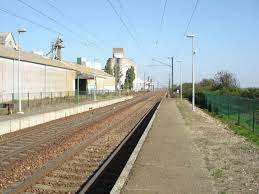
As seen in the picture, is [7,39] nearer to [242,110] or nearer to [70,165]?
[242,110]

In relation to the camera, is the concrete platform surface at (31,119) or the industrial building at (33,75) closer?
the concrete platform surface at (31,119)

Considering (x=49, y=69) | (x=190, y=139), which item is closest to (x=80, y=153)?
(x=190, y=139)

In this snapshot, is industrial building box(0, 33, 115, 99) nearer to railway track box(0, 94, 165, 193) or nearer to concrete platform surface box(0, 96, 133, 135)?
concrete platform surface box(0, 96, 133, 135)

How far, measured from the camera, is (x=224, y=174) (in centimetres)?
973

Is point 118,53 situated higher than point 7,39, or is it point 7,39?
point 118,53

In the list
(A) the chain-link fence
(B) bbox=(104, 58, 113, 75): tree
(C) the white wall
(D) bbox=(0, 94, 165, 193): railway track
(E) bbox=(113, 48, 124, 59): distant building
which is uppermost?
(E) bbox=(113, 48, 124, 59): distant building

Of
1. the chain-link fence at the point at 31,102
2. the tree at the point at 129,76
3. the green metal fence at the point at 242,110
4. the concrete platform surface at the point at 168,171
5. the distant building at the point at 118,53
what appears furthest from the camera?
the distant building at the point at 118,53

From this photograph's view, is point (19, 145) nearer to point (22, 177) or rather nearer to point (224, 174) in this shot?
point (22, 177)

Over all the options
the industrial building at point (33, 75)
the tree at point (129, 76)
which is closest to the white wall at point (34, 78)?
the industrial building at point (33, 75)

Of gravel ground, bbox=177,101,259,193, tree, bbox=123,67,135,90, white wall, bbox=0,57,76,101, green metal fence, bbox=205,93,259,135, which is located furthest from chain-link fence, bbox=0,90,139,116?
tree, bbox=123,67,135,90

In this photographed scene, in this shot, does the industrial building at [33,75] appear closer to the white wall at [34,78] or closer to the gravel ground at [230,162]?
the white wall at [34,78]

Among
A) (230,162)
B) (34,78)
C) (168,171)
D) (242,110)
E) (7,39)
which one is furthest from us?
(7,39)

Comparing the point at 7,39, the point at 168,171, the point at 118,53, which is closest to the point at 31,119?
the point at 168,171

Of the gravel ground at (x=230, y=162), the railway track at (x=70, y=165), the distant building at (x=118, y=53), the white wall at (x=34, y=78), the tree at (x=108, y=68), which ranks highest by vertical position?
the distant building at (x=118, y=53)
